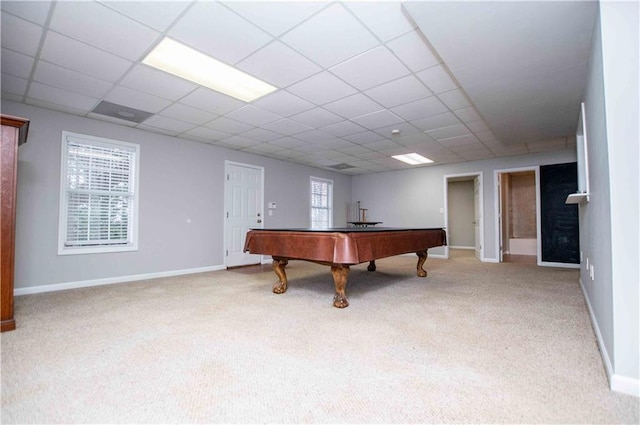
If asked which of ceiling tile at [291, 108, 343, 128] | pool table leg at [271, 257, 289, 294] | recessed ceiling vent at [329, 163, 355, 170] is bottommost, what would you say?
pool table leg at [271, 257, 289, 294]

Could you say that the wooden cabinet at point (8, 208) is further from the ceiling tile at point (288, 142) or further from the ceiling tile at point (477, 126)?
the ceiling tile at point (477, 126)

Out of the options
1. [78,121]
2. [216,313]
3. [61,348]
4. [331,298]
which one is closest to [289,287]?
[331,298]

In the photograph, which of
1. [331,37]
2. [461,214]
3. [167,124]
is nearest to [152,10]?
[331,37]

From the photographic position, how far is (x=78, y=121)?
398cm

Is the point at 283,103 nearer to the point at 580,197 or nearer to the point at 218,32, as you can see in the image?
the point at 218,32

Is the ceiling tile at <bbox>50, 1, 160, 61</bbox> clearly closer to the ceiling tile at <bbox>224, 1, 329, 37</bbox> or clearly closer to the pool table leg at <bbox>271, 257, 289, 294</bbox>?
the ceiling tile at <bbox>224, 1, 329, 37</bbox>

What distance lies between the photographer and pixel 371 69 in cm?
284

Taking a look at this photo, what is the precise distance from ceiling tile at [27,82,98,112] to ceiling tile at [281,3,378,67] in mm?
2640

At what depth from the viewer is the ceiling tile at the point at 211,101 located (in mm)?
3352

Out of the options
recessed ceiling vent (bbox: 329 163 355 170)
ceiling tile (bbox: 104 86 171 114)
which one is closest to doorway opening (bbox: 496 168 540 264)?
recessed ceiling vent (bbox: 329 163 355 170)

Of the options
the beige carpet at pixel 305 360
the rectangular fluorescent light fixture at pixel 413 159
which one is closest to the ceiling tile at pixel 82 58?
the beige carpet at pixel 305 360

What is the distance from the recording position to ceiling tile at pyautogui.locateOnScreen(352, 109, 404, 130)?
3.98 m

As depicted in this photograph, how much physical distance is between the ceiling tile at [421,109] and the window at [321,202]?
12.4 feet

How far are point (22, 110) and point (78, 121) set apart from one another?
1.74 feet
